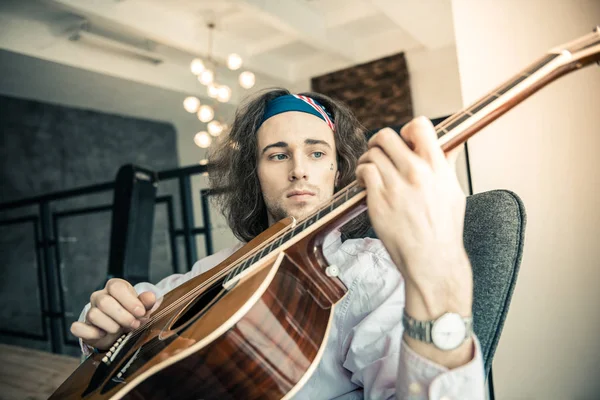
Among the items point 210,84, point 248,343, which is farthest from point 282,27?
point 248,343

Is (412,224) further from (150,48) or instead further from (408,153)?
(150,48)

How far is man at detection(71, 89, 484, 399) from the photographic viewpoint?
2.15 feet

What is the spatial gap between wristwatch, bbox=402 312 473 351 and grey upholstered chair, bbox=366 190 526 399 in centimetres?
20

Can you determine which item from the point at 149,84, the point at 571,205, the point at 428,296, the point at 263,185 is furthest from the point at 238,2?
the point at 428,296

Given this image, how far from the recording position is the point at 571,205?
1.11 meters

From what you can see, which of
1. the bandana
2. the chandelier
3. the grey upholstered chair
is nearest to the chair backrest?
the grey upholstered chair

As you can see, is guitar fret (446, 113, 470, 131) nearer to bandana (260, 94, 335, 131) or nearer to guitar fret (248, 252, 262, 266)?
guitar fret (248, 252, 262, 266)

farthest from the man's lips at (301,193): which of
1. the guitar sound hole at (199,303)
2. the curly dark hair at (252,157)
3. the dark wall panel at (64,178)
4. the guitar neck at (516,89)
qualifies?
the dark wall panel at (64,178)

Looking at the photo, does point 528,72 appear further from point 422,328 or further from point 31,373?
point 31,373

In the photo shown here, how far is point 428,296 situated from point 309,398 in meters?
0.48

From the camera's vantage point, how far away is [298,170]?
1.26m

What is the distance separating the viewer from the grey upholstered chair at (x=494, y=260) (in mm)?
834

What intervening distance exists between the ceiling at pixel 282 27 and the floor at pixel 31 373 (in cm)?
310

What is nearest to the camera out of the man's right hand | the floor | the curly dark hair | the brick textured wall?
the man's right hand
